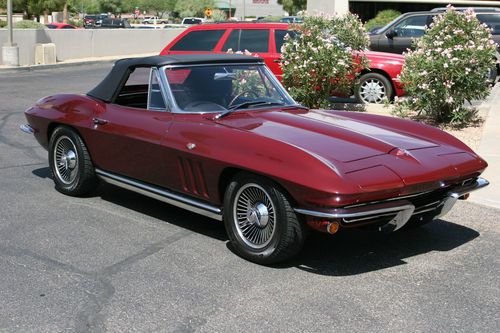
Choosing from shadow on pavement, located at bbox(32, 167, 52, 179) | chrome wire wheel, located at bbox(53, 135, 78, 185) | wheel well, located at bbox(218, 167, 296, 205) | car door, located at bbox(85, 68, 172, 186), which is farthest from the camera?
shadow on pavement, located at bbox(32, 167, 52, 179)

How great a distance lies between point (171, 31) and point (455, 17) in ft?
90.9

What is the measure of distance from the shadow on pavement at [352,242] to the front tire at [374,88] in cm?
676

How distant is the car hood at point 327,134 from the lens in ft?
16.3

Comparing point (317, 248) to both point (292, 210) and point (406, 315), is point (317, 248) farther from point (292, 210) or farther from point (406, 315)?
point (406, 315)

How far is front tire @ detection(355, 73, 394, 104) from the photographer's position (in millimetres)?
12836

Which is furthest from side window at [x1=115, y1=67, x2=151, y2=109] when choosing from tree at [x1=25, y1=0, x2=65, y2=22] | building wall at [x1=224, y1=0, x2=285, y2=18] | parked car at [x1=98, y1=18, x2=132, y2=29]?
building wall at [x1=224, y1=0, x2=285, y2=18]

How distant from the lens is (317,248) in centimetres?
554

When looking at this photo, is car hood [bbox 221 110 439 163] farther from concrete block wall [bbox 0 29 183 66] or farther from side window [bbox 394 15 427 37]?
concrete block wall [bbox 0 29 183 66]

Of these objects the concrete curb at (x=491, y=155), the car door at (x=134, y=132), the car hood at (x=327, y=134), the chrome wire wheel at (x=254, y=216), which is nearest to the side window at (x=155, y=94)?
the car door at (x=134, y=132)

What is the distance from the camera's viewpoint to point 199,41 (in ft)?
42.2

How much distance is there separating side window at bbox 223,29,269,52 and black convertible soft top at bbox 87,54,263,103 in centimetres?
584

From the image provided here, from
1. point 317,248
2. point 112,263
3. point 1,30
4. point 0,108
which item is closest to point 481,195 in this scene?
point 317,248

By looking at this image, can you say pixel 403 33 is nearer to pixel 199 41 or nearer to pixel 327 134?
pixel 199 41

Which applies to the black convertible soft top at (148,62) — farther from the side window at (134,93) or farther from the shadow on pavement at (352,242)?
the shadow on pavement at (352,242)
